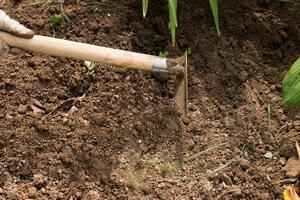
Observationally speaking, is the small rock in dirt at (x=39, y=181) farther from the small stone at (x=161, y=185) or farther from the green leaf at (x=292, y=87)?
the green leaf at (x=292, y=87)

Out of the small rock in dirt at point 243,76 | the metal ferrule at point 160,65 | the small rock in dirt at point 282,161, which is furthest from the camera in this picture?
the small rock in dirt at point 243,76

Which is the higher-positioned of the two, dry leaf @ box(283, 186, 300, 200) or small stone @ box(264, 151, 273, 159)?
small stone @ box(264, 151, 273, 159)

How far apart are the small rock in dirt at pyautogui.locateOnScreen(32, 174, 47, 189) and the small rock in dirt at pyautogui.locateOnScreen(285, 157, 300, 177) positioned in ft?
2.80

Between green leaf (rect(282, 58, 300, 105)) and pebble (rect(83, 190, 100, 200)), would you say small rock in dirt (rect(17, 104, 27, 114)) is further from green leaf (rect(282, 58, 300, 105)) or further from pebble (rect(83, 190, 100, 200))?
green leaf (rect(282, 58, 300, 105))

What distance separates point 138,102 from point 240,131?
1.30 ft

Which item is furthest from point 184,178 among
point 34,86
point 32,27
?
point 32,27

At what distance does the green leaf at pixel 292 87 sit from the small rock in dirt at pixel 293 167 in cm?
27

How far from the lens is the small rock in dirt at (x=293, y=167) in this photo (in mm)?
1914

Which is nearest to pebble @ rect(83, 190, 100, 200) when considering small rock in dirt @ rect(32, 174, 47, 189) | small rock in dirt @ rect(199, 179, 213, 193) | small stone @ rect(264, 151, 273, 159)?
small rock in dirt @ rect(32, 174, 47, 189)

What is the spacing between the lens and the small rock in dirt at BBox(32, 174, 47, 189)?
1837 millimetres

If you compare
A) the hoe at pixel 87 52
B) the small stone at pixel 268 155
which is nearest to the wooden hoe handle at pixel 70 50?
the hoe at pixel 87 52

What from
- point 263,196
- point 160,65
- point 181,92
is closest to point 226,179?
point 263,196

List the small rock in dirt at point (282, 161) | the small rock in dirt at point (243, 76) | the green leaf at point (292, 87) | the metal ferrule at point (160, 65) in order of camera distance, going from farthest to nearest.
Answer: the small rock in dirt at point (243, 76)
the small rock in dirt at point (282, 161)
the metal ferrule at point (160, 65)
the green leaf at point (292, 87)

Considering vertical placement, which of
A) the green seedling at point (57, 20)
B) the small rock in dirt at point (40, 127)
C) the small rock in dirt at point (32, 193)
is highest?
the green seedling at point (57, 20)
